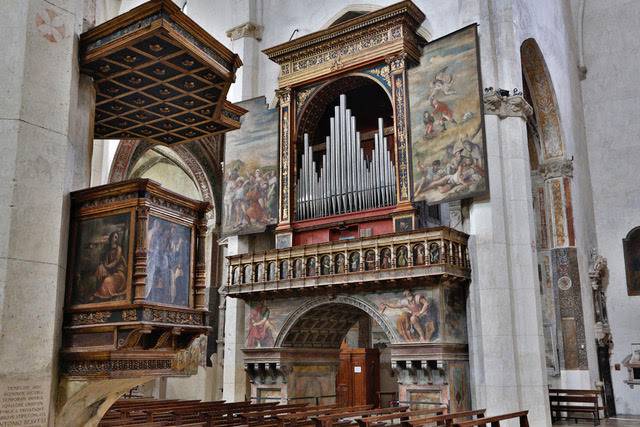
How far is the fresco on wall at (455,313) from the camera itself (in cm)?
1168

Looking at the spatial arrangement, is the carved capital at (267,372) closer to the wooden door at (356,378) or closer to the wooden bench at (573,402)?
the wooden door at (356,378)

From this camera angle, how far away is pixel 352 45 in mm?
14102

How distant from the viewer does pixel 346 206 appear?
44.9ft

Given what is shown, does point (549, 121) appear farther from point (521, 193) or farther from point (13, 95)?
point (13, 95)

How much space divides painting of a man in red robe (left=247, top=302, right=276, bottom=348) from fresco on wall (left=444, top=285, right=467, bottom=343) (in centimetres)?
382

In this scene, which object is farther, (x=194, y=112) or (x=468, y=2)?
(x=468, y=2)

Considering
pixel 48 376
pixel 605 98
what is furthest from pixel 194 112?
pixel 605 98

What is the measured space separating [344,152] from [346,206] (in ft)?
4.09

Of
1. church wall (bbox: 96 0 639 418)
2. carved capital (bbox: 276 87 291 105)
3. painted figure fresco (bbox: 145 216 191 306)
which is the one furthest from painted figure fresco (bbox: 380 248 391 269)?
painted figure fresco (bbox: 145 216 191 306)

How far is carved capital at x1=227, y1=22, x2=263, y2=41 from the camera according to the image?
16.8 meters

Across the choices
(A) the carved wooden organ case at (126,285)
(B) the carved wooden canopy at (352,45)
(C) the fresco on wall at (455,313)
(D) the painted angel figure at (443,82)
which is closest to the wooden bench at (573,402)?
(C) the fresco on wall at (455,313)

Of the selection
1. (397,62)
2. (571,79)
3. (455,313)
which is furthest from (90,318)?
(571,79)

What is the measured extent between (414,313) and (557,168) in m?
7.39

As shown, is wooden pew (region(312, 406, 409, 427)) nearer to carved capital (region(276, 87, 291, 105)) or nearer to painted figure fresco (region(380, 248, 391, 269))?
painted figure fresco (region(380, 248, 391, 269))
